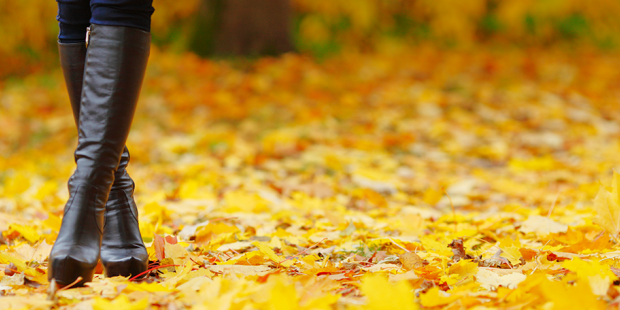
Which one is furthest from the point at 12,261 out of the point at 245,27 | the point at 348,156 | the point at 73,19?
the point at 245,27

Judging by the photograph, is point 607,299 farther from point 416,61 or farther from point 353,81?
point 416,61

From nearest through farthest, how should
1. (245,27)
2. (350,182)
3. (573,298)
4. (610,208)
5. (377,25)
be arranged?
1. (573,298)
2. (610,208)
3. (350,182)
4. (245,27)
5. (377,25)

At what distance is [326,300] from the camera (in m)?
0.80

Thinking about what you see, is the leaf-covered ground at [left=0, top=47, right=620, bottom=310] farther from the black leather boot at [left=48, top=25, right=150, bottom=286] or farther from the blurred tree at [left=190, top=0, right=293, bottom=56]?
the blurred tree at [left=190, top=0, right=293, bottom=56]

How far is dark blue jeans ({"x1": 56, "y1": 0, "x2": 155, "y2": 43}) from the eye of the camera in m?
0.99

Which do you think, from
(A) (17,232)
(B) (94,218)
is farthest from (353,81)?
(B) (94,218)

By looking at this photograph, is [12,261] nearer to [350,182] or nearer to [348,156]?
[350,182]

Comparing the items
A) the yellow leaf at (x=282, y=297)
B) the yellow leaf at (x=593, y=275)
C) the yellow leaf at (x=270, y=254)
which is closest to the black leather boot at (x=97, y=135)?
the yellow leaf at (x=270, y=254)

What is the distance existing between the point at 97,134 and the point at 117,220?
0.76 ft

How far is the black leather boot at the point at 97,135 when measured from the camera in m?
0.97

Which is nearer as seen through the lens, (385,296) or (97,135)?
(385,296)

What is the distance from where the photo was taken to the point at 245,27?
4.64m

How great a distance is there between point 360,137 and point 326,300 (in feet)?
8.51

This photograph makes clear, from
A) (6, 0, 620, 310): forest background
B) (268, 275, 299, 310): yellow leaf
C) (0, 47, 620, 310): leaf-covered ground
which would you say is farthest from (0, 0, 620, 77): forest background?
(268, 275, 299, 310): yellow leaf
